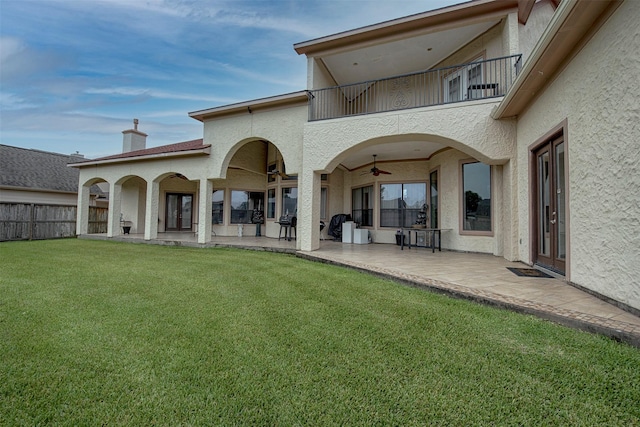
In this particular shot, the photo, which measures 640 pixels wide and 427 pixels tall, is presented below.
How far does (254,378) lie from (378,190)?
10066 mm

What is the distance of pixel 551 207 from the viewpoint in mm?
5254

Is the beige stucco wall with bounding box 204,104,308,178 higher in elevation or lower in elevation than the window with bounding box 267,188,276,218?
higher

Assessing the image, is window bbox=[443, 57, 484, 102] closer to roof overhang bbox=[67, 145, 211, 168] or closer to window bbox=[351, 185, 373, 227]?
window bbox=[351, 185, 373, 227]

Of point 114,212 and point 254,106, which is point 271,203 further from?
point 114,212

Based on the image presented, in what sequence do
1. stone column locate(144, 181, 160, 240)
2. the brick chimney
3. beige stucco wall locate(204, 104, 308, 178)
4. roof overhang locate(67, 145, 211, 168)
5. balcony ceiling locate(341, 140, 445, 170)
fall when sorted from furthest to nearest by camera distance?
the brick chimney < stone column locate(144, 181, 160, 240) < roof overhang locate(67, 145, 211, 168) < balcony ceiling locate(341, 140, 445, 170) < beige stucco wall locate(204, 104, 308, 178)

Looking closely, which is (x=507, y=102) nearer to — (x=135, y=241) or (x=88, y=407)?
(x=88, y=407)

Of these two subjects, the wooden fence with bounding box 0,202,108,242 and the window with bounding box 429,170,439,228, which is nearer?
the window with bounding box 429,170,439,228

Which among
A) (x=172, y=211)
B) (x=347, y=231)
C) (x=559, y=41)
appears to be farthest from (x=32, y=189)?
(x=559, y=41)

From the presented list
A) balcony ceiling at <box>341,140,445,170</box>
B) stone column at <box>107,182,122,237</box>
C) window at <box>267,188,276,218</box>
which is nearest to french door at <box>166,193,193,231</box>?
stone column at <box>107,182,122,237</box>

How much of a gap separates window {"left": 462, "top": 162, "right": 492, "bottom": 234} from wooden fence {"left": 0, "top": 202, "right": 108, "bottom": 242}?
17.5m

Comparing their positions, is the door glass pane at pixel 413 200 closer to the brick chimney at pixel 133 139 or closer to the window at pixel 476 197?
the window at pixel 476 197

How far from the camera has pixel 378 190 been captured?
11555mm

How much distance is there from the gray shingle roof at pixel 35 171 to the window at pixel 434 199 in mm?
20536

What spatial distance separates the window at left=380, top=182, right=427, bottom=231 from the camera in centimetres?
1077
